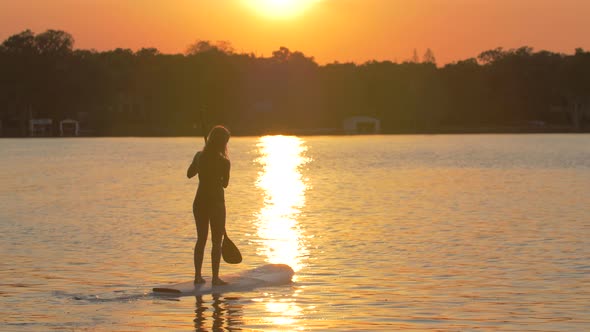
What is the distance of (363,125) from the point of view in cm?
19100

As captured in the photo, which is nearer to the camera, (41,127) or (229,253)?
(229,253)

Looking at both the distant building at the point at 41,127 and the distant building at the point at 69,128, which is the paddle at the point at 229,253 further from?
the distant building at the point at 69,128

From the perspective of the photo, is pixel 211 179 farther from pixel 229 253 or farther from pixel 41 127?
pixel 41 127

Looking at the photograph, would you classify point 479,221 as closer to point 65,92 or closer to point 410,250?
point 410,250

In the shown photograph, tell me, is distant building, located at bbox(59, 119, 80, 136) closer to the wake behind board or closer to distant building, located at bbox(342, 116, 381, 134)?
distant building, located at bbox(342, 116, 381, 134)

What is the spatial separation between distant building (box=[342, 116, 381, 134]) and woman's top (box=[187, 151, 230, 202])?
173727 millimetres

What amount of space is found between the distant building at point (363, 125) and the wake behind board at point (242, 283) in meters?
172

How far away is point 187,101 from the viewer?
17438 centimetres

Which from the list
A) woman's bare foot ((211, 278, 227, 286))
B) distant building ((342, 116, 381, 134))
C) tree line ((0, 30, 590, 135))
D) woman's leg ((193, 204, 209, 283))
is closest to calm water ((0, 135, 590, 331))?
woman's bare foot ((211, 278, 227, 286))

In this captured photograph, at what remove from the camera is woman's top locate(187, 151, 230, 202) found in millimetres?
14859

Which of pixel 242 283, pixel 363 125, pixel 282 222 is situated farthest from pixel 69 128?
pixel 242 283

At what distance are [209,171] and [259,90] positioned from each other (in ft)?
570

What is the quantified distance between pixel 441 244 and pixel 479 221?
563 centimetres

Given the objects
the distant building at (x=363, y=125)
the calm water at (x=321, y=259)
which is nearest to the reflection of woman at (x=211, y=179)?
the calm water at (x=321, y=259)
